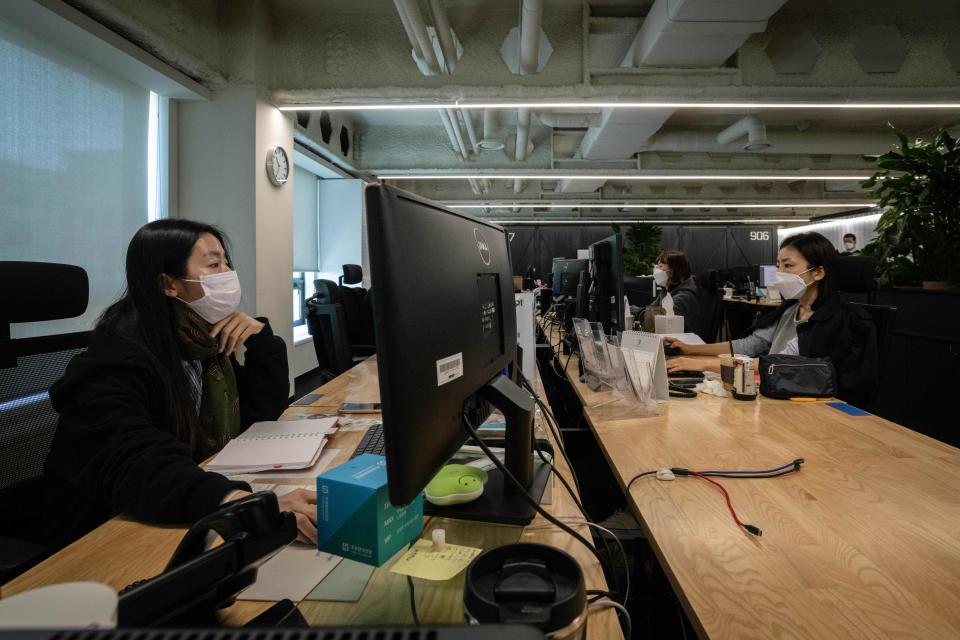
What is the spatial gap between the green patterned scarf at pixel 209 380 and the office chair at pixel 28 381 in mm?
240

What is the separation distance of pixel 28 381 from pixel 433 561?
114 centimetres

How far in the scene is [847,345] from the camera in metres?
2.00

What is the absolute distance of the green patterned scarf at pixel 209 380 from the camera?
1405mm

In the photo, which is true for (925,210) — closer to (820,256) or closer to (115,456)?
(820,256)

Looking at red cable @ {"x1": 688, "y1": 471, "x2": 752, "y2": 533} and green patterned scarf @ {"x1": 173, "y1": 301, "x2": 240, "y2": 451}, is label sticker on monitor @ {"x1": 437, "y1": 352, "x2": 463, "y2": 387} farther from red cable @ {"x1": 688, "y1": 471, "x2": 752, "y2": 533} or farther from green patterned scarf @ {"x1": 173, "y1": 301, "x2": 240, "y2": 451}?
green patterned scarf @ {"x1": 173, "y1": 301, "x2": 240, "y2": 451}

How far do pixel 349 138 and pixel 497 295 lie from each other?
6098mm

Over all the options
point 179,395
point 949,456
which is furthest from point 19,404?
point 949,456

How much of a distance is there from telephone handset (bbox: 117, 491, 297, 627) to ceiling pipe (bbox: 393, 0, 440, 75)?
3118 mm

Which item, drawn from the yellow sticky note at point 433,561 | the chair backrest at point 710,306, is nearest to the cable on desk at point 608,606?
the yellow sticky note at point 433,561

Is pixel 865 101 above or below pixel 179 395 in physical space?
above

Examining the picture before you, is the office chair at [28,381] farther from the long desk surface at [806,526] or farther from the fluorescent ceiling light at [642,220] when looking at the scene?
the fluorescent ceiling light at [642,220]

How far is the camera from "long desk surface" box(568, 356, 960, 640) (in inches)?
26.5

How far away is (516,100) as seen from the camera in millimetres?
3914

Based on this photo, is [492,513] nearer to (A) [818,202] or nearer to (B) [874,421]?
(B) [874,421]
